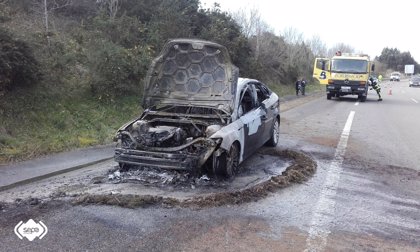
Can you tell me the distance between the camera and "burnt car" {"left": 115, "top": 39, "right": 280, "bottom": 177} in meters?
6.60

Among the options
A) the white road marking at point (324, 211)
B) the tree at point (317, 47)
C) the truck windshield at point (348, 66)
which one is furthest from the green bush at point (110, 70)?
the tree at point (317, 47)

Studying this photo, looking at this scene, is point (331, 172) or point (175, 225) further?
point (331, 172)

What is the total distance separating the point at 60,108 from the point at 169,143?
215 inches

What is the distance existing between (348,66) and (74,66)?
17.1 m

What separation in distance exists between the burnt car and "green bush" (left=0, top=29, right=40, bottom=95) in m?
3.70

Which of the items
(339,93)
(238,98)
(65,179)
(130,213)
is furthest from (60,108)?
(339,93)

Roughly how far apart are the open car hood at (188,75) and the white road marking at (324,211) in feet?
7.86

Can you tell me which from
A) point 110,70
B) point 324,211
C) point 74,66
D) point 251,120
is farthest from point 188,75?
point 74,66

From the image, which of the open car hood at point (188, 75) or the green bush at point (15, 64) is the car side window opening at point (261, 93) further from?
the green bush at point (15, 64)

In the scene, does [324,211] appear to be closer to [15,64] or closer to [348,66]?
[15,64]

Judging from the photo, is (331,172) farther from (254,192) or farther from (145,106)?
(145,106)

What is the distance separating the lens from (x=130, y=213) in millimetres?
5348

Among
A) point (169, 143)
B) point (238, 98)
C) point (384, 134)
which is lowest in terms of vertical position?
point (384, 134)

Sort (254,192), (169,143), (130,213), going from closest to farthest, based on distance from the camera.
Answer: (130,213) < (254,192) < (169,143)
